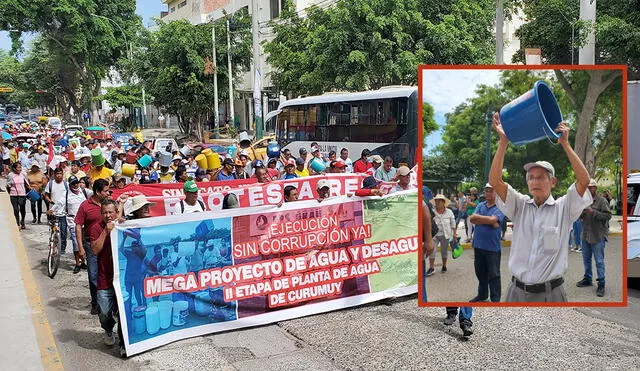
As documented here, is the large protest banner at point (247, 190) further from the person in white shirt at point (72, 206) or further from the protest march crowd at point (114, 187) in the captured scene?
the person in white shirt at point (72, 206)

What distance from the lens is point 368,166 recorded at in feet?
51.1

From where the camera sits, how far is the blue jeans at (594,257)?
3719mm

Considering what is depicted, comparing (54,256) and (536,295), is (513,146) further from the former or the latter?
(54,256)

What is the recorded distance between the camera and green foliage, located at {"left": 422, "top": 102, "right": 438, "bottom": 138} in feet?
12.7

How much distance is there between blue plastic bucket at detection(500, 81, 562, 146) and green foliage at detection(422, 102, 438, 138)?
1.21ft

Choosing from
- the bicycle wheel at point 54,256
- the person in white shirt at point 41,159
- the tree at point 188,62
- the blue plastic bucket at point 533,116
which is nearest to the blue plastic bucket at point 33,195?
the bicycle wheel at point 54,256

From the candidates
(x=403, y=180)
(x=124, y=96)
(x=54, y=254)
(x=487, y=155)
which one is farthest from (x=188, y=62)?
(x=487, y=155)

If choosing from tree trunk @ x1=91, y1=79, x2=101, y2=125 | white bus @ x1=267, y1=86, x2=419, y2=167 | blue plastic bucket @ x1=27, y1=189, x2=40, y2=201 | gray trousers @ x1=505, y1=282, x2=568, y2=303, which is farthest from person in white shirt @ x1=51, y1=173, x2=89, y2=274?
tree trunk @ x1=91, y1=79, x2=101, y2=125

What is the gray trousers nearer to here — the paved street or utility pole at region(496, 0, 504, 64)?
the paved street

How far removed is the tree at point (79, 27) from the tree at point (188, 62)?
1294cm

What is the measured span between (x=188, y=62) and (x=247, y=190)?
32230 millimetres

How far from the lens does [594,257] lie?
383 centimetres

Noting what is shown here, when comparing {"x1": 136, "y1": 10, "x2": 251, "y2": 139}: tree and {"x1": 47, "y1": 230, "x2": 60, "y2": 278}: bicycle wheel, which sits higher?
{"x1": 136, "y1": 10, "x2": 251, "y2": 139}: tree

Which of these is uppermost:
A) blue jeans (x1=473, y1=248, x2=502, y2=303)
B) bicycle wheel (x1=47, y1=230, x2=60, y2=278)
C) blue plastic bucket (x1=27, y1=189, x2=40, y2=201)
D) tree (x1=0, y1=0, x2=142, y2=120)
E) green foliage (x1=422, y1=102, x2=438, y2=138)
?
tree (x1=0, y1=0, x2=142, y2=120)
